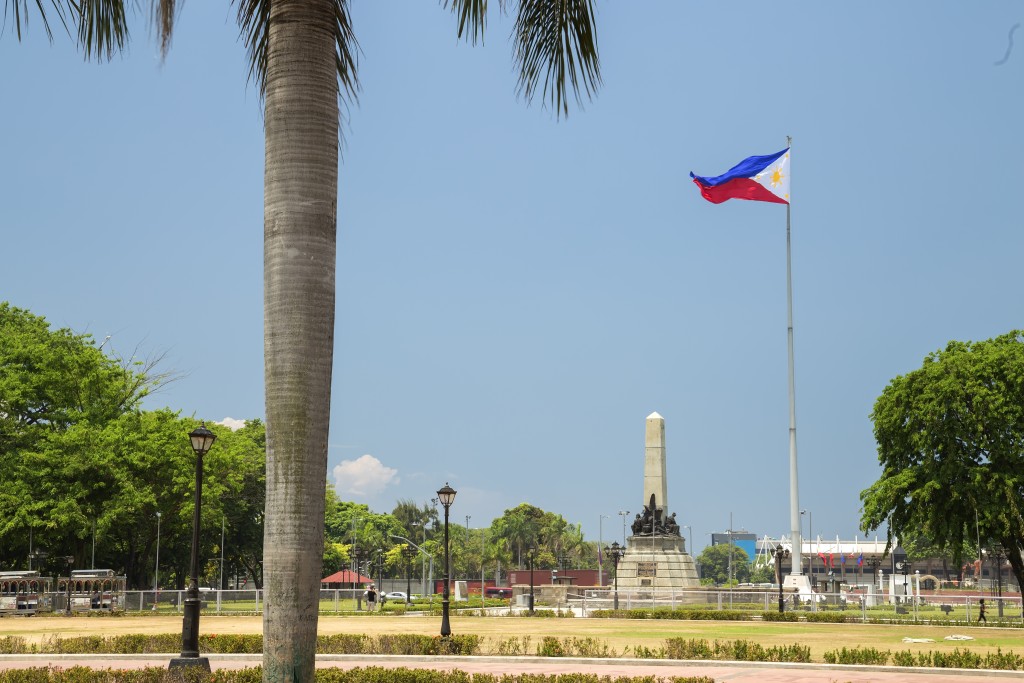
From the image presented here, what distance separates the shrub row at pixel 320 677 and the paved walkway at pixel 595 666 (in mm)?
2534

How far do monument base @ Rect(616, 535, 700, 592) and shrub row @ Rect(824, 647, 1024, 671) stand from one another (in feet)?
127

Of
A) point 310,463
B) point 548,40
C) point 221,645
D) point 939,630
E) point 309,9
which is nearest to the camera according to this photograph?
point 310,463

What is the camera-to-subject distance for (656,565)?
197 ft

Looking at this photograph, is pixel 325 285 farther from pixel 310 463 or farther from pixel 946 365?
pixel 946 365

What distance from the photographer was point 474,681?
48.8 feet

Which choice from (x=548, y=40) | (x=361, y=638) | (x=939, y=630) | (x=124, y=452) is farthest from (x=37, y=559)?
(x=548, y=40)

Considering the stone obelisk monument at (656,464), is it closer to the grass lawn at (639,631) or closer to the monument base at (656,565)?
the monument base at (656,565)

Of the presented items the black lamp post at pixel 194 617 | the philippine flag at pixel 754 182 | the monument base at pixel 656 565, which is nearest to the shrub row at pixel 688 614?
the monument base at pixel 656 565

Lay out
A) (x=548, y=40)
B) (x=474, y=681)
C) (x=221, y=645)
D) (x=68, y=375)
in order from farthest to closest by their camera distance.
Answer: (x=68, y=375), (x=221, y=645), (x=474, y=681), (x=548, y=40)

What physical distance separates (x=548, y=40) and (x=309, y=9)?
245cm

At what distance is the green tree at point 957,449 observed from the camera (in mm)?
41812

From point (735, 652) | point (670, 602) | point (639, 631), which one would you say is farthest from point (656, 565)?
point (735, 652)

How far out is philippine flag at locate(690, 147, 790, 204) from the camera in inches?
1833

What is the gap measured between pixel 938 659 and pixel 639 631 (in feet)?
47.4
